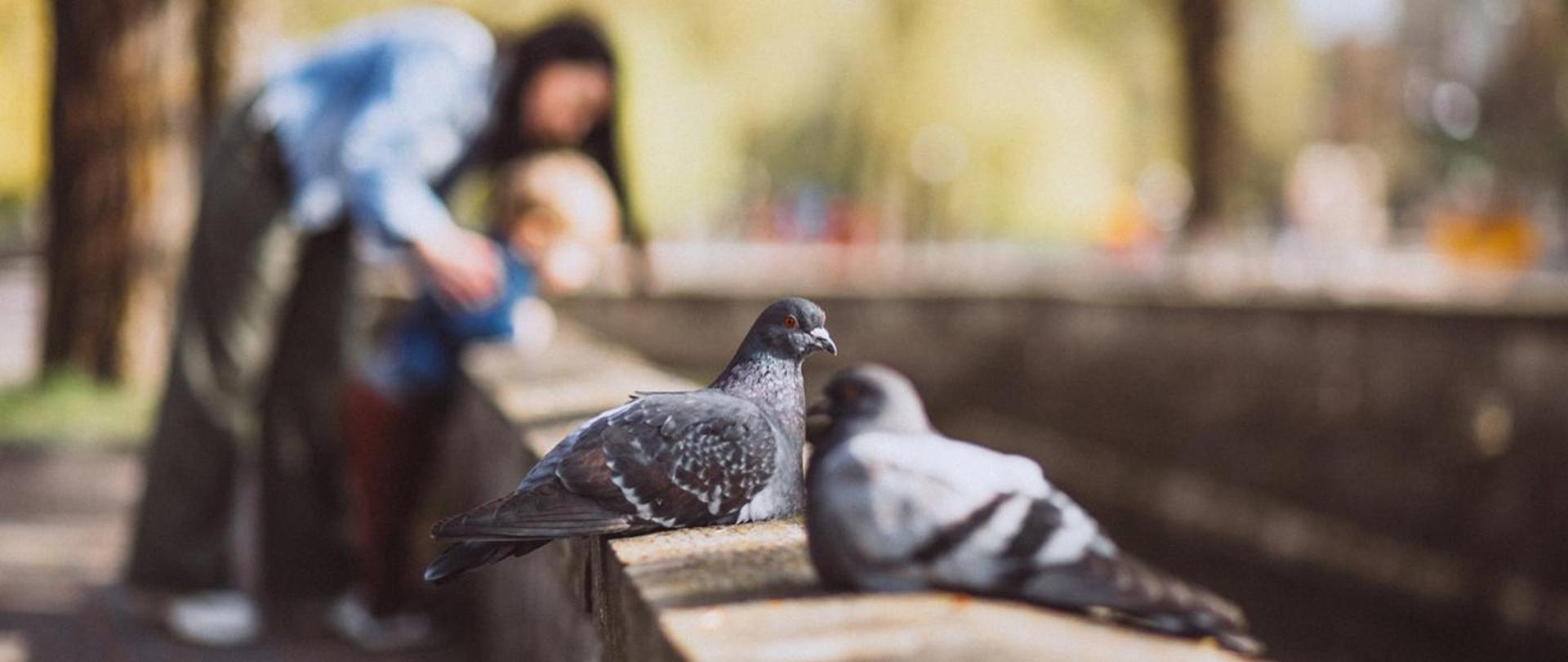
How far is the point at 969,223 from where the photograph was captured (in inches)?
1395

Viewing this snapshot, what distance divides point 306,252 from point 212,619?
1.06m

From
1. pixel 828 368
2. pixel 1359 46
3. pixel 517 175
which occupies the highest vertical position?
pixel 1359 46

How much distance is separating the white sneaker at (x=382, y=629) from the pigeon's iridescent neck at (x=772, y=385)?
3121mm

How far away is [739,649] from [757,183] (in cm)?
4237

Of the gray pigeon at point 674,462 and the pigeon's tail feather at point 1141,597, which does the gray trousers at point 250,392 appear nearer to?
the gray pigeon at point 674,462

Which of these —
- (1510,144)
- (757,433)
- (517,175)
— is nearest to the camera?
(757,433)

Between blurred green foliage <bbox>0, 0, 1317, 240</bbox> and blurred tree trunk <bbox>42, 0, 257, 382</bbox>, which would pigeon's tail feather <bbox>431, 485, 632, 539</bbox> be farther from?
blurred green foliage <bbox>0, 0, 1317, 240</bbox>

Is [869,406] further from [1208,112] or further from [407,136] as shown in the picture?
[1208,112]

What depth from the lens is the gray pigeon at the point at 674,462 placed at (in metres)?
2.19

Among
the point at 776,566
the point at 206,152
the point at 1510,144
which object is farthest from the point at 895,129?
the point at 1510,144

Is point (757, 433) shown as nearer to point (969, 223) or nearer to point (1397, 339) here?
point (1397, 339)

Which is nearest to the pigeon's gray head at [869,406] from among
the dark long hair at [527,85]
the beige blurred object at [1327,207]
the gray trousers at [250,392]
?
the dark long hair at [527,85]

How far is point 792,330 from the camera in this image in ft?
7.24

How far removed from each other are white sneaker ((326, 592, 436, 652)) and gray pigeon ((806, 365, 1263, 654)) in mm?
3327
